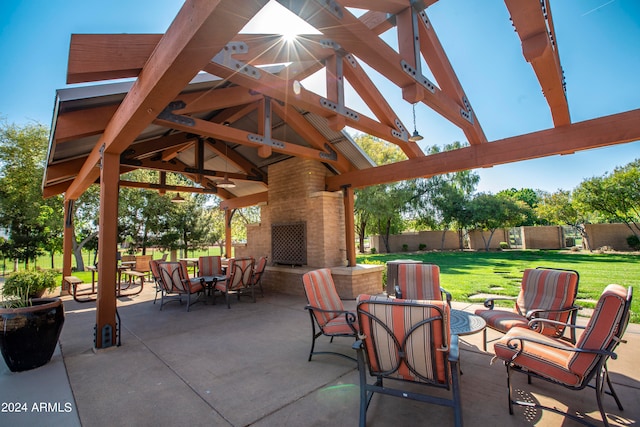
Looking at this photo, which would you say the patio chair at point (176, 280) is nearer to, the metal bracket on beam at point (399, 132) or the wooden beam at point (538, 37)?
the metal bracket on beam at point (399, 132)

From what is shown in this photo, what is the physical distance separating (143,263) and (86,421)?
34.0 ft

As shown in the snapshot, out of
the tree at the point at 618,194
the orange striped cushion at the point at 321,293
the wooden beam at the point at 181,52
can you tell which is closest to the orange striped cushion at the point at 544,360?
the orange striped cushion at the point at 321,293

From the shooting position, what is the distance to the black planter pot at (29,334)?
9.66ft

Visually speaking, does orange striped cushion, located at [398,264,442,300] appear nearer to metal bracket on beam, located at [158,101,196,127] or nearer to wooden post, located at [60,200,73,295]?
metal bracket on beam, located at [158,101,196,127]

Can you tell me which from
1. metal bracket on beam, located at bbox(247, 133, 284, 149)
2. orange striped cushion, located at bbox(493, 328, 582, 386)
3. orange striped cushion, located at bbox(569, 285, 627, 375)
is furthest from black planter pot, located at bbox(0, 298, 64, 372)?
orange striped cushion, located at bbox(569, 285, 627, 375)

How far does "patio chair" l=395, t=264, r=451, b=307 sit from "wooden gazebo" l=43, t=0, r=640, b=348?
2.14 meters

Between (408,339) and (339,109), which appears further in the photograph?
(339,109)

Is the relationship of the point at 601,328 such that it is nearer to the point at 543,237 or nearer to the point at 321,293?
the point at 321,293

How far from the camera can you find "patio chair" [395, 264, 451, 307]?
385 centimetres

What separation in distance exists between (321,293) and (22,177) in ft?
44.3

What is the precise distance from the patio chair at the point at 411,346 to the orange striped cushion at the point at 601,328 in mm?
789

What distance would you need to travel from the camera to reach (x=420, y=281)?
3930 millimetres

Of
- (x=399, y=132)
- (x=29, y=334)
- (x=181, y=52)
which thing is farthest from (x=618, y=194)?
(x=29, y=334)

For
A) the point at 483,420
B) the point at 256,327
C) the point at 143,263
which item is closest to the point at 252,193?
the point at 143,263
